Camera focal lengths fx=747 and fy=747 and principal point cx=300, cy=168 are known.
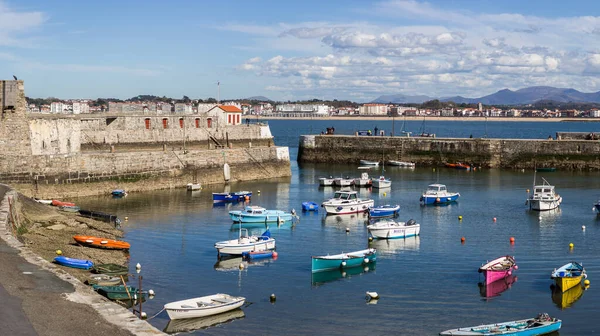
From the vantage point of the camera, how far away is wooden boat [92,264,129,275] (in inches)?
1045

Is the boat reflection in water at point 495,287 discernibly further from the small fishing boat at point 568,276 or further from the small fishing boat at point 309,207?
the small fishing boat at point 309,207

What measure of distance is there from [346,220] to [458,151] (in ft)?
119

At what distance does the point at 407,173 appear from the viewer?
7081 cm

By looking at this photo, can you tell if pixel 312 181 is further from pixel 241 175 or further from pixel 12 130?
pixel 12 130

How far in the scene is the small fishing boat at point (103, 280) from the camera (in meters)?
24.6

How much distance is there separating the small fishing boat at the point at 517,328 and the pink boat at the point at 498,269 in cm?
559

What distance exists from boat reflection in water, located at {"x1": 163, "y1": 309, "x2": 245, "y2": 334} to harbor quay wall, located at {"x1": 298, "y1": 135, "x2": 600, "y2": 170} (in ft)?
183

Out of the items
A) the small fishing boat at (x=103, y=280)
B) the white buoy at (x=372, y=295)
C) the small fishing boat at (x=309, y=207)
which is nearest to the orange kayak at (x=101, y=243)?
the small fishing boat at (x=103, y=280)

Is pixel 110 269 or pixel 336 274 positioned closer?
pixel 110 269

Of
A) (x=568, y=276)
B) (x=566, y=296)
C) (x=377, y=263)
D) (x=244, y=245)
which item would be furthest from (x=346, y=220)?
(x=566, y=296)

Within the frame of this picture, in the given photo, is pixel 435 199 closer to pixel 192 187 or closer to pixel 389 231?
pixel 389 231

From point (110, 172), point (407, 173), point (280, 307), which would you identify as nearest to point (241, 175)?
point (110, 172)

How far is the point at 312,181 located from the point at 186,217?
2261cm

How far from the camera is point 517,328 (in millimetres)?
21312
